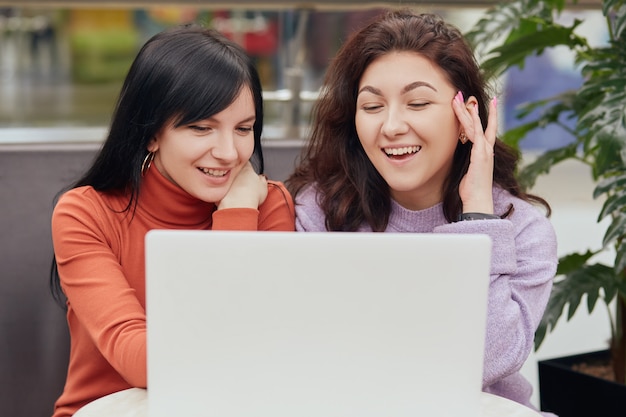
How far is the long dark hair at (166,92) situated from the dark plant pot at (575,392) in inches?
42.8

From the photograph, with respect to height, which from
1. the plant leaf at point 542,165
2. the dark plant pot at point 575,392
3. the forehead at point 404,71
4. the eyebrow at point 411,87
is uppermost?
the forehead at point 404,71

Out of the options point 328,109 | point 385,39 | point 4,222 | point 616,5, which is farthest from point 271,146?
point 616,5

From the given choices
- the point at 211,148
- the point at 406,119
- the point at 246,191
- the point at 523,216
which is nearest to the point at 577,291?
the point at 523,216

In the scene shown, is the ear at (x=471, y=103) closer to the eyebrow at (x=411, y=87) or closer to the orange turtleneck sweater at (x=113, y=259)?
the eyebrow at (x=411, y=87)

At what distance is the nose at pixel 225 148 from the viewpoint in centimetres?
148

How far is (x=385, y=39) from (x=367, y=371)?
0.76 meters

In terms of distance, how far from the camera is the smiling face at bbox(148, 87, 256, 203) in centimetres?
149

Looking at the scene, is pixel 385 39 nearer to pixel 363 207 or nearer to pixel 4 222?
pixel 363 207

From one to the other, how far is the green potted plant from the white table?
73cm

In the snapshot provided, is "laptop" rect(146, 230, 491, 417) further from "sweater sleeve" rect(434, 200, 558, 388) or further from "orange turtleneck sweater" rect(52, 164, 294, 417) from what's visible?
"sweater sleeve" rect(434, 200, 558, 388)

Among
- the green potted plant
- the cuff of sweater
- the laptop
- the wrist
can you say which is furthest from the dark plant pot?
the laptop

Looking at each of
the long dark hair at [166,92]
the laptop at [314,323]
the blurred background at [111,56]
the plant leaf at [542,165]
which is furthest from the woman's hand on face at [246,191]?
the blurred background at [111,56]

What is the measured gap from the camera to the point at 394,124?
1494mm

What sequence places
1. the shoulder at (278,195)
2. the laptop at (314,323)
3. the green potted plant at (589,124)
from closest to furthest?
the laptop at (314,323), the shoulder at (278,195), the green potted plant at (589,124)
